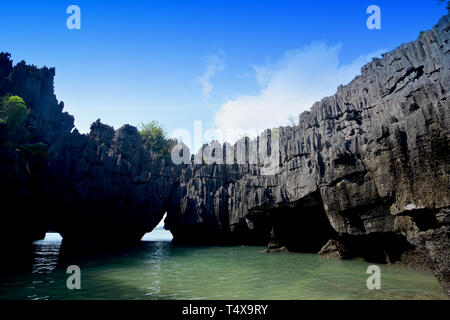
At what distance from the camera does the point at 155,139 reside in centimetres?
4316

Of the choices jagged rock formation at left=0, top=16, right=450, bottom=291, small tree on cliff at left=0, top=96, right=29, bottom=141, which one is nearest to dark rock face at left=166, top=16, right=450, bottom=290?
jagged rock formation at left=0, top=16, right=450, bottom=291

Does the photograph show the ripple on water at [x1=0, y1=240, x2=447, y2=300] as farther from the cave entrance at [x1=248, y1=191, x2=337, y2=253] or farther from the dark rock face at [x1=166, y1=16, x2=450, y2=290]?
the cave entrance at [x1=248, y1=191, x2=337, y2=253]

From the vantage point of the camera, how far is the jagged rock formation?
310 inches

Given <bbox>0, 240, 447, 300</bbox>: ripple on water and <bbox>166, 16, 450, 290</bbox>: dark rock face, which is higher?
<bbox>166, 16, 450, 290</bbox>: dark rock face

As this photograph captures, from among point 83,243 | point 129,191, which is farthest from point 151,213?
point 83,243

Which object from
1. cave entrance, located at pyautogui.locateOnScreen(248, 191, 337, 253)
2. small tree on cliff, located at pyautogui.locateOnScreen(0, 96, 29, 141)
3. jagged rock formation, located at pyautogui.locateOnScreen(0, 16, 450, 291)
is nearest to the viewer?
jagged rock formation, located at pyautogui.locateOnScreen(0, 16, 450, 291)

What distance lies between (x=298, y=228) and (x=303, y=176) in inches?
260

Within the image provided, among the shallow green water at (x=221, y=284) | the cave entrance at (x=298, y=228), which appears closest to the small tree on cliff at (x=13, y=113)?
the shallow green water at (x=221, y=284)

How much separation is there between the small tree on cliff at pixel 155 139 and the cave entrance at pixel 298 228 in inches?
861

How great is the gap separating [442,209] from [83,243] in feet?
90.2

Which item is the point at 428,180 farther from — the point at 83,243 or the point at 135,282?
the point at 83,243

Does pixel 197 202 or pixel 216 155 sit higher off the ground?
pixel 216 155

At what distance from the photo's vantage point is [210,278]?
11.1 meters

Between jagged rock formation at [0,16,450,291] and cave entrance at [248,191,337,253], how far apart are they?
9 centimetres
